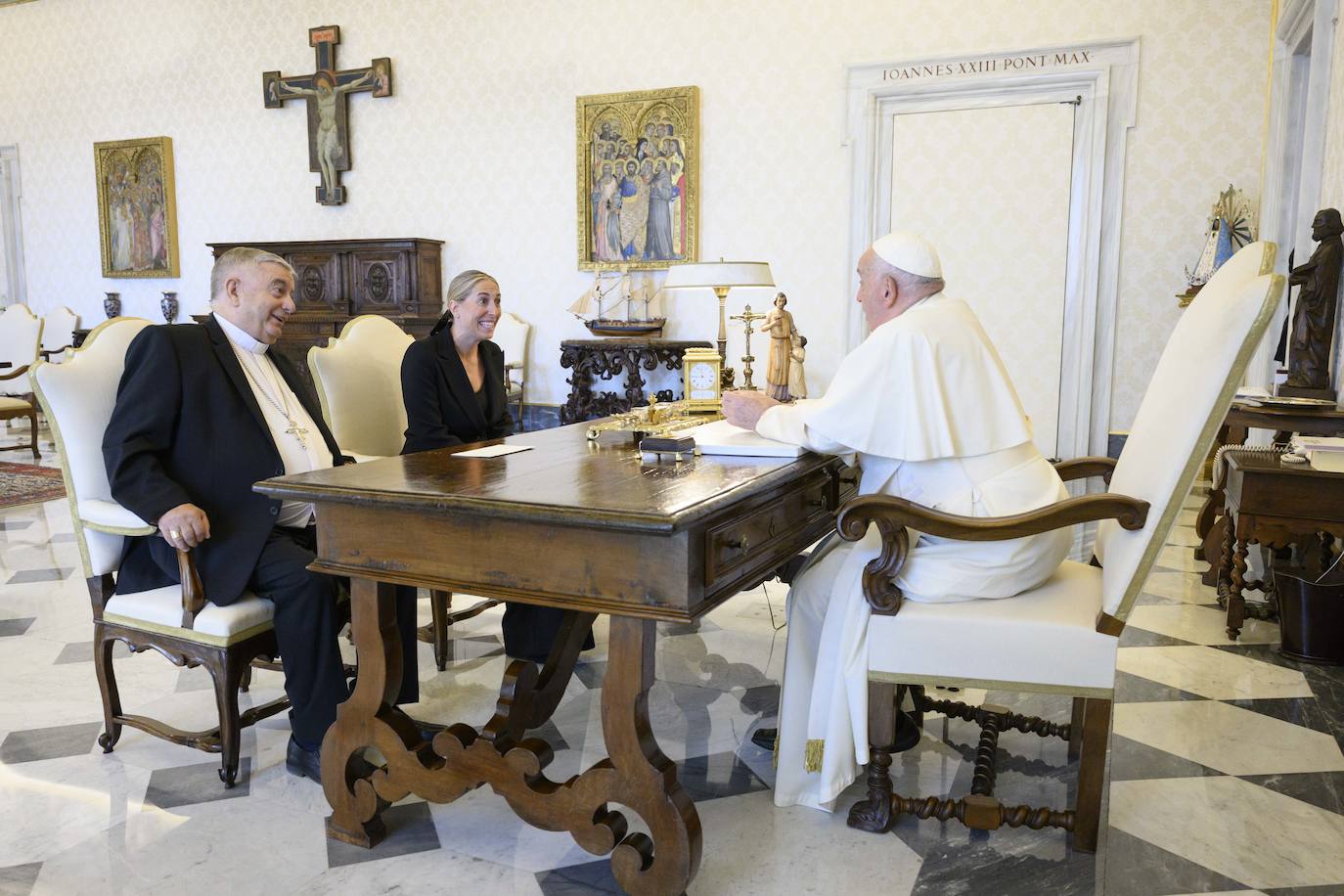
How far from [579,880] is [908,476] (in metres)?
1.31

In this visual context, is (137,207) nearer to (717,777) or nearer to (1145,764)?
(717,777)

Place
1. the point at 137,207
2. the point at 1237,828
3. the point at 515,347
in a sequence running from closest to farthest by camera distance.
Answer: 1. the point at 1237,828
2. the point at 515,347
3. the point at 137,207

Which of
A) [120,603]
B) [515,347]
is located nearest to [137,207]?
[515,347]

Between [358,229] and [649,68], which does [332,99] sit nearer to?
[358,229]

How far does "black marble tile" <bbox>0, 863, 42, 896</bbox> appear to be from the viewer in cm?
223

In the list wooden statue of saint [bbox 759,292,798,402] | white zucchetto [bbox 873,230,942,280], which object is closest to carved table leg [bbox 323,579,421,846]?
wooden statue of saint [bbox 759,292,798,402]

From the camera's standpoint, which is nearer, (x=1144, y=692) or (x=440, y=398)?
(x=1144, y=692)

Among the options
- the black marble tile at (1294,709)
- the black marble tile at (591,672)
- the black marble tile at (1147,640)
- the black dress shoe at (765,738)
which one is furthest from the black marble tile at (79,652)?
the black marble tile at (1294,709)

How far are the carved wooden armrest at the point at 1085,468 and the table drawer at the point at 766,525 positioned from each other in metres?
0.69

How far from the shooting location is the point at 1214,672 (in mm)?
3645

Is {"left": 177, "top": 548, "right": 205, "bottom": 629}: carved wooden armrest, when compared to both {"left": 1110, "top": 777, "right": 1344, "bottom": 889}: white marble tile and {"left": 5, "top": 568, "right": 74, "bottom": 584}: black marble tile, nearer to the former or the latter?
{"left": 1110, "top": 777, "right": 1344, "bottom": 889}: white marble tile

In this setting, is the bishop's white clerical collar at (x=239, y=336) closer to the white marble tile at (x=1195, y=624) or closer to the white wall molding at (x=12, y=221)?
the white marble tile at (x=1195, y=624)

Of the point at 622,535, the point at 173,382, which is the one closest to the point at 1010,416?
the point at 622,535

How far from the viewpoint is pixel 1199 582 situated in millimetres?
4801
